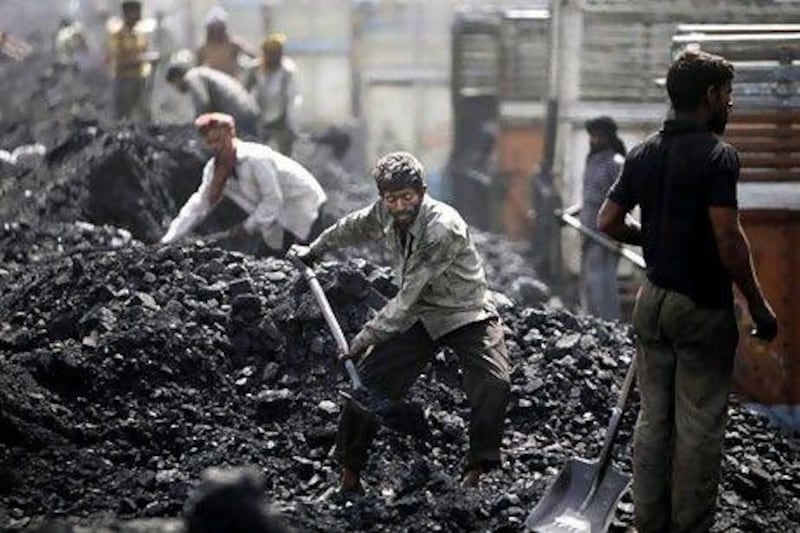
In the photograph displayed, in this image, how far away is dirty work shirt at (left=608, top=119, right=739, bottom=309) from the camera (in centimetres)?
594

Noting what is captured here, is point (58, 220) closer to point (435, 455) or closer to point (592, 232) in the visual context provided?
point (592, 232)

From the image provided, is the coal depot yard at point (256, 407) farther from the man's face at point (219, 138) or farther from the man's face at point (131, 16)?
the man's face at point (131, 16)

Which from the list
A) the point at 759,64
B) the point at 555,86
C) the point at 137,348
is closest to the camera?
the point at 137,348

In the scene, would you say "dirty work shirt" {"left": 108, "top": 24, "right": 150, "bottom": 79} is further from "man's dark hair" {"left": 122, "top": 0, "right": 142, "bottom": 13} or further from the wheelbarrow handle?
the wheelbarrow handle

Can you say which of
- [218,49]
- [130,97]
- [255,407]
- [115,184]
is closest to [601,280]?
[255,407]

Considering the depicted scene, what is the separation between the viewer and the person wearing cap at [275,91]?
1647cm

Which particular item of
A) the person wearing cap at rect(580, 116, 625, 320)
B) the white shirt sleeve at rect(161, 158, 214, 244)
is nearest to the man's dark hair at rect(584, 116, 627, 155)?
the person wearing cap at rect(580, 116, 625, 320)

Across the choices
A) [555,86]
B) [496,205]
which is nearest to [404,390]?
[555,86]

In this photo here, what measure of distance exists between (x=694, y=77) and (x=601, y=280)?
6457 millimetres

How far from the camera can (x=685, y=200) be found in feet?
19.8

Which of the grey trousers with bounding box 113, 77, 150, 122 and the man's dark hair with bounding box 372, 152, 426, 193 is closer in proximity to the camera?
the man's dark hair with bounding box 372, 152, 426, 193

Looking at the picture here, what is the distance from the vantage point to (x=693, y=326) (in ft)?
20.2

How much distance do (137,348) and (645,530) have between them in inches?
145

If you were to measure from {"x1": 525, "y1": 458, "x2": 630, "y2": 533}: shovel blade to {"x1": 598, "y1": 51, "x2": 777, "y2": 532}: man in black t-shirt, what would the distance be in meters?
0.38
